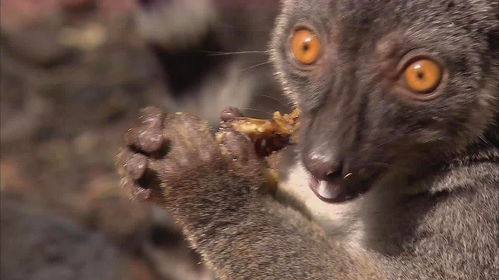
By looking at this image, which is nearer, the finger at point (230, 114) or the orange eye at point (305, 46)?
the orange eye at point (305, 46)

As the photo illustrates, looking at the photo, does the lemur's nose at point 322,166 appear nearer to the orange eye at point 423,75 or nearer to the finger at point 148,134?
the orange eye at point 423,75

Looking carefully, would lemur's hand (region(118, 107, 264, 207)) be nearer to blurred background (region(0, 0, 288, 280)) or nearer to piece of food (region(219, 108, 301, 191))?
piece of food (region(219, 108, 301, 191))

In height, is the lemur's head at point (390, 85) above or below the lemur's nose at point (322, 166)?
above

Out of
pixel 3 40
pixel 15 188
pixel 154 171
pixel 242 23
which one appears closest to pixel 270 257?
pixel 154 171

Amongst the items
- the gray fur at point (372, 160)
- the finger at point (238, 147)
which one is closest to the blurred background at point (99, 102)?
the finger at point (238, 147)

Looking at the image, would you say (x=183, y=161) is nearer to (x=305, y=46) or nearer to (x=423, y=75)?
(x=305, y=46)

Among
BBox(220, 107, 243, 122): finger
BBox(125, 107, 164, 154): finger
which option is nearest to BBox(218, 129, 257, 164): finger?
BBox(220, 107, 243, 122): finger

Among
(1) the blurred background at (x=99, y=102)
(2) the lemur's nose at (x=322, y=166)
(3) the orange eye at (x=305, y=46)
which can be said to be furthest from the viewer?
(1) the blurred background at (x=99, y=102)
